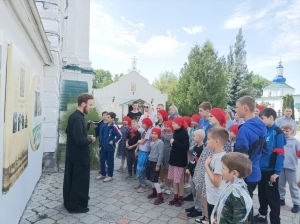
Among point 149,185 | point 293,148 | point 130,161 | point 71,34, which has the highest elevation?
point 71,34

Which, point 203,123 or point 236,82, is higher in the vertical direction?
point 236,82

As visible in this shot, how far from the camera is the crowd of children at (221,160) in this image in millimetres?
2104

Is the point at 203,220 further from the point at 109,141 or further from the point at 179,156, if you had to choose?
the point at 109,141

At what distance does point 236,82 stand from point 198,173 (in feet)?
99.3

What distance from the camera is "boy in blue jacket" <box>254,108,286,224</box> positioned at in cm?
345

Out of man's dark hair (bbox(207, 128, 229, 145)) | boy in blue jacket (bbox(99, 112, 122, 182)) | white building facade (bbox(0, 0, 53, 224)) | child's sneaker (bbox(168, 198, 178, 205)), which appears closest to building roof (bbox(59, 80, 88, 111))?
boy in blue jacket (bbox(99, 112, 122, 182))

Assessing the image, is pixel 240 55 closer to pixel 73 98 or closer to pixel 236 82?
pixel 236 82

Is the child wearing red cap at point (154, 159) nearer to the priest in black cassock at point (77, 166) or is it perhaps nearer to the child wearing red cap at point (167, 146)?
the child wearing red cap at point (167, 146)

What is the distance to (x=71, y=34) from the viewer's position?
11.8 metres

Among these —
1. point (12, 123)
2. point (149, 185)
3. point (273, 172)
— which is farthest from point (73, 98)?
point (273, 172)

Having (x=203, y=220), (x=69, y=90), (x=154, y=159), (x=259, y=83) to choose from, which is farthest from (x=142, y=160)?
(x=259, y=83)

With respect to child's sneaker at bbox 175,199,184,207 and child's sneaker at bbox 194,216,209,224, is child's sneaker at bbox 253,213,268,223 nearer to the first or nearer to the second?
child's sneaker at bbox 194,216,209,224

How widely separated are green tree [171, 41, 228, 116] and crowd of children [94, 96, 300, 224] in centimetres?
2055

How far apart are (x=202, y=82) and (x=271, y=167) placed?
76.0 ft
